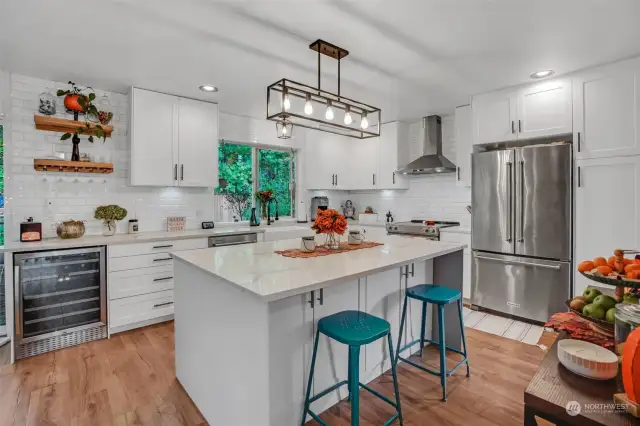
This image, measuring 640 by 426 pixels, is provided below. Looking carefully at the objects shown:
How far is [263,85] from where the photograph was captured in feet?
11.4

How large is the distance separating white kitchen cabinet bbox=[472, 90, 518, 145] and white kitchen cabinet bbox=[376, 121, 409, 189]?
4.49 feet

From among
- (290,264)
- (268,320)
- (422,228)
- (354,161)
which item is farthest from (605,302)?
(354,161)

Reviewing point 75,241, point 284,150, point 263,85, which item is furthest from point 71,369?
point 284,150

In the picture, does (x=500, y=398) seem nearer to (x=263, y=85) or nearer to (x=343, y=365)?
(x=343, y=365)

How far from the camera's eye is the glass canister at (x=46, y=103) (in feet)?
10.6

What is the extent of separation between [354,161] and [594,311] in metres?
4.73

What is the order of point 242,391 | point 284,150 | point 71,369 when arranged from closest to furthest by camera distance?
1. point 242,391
2. point 71,369
3. point 284,150

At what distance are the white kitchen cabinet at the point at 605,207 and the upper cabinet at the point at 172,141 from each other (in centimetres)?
391

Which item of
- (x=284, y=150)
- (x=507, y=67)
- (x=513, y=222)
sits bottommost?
(x=513, y=222)

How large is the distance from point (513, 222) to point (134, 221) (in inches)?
162

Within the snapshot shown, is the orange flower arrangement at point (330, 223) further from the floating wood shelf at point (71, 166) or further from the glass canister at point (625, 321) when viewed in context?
the floating wood shelf at point (71, 166)

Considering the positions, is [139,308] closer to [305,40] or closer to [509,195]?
[305,40]

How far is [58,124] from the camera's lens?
3.16m

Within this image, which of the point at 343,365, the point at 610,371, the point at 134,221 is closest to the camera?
the point at 610,371
